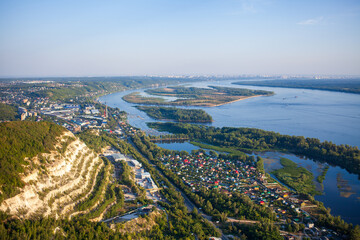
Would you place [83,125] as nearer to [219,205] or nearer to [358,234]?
[219,205]

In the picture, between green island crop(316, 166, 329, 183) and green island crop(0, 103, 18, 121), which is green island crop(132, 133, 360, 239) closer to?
green island crop(316, 166, 329, 183)

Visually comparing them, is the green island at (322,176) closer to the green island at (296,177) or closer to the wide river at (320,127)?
the wide river at (320,127)

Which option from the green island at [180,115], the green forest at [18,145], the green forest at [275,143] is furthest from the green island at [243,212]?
the green island at [180,115]

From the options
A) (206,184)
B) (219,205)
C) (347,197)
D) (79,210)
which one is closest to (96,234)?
(79,210)

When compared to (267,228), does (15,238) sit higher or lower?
higher

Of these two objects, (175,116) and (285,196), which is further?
(175,116)

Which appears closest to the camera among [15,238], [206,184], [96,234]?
[15,238]

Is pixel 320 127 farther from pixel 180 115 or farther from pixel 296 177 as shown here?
pixel 180 115
